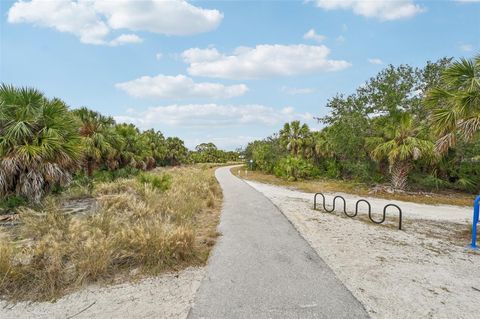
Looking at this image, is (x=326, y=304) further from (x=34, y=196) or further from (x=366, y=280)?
(x=34, y=196)

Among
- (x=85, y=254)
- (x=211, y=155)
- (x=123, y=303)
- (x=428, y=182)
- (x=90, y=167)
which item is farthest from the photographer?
(x=211, y=155)

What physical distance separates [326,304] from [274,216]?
5.18 meters

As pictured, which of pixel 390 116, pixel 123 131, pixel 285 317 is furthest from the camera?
pixel 123 131

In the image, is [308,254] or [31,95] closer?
[308,254]

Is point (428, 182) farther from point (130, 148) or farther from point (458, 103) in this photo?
point (130, 148)

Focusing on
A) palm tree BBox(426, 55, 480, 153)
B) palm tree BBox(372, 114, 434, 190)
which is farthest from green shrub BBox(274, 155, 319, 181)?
palm tree BBox(426, 55, 480, 153)

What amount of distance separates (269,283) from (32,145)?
28.6 ft

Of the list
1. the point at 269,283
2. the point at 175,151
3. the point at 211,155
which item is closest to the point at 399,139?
the point at 269,283

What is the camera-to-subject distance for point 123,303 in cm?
348

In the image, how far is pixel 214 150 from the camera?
80.8 metres

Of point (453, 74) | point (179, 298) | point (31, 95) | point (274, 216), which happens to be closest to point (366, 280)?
point (179, 298)

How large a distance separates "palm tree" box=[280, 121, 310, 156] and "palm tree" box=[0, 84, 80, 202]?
23316 mm

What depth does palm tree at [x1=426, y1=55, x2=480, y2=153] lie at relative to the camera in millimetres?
6422

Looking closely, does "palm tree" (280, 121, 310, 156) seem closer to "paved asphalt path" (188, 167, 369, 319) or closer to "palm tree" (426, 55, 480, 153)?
"palm tree" (426, 55, 480, 153)
